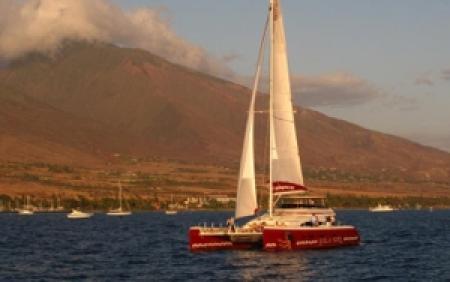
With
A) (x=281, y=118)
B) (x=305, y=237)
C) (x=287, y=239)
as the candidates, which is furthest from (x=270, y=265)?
(x=281, y=118)

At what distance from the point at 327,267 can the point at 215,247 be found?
18.3 m

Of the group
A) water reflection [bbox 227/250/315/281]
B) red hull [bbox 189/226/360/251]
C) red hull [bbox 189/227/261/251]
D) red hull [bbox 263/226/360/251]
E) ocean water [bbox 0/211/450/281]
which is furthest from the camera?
red hull [bbox 189/227/261/251]

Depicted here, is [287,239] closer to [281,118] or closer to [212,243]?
[212,243]

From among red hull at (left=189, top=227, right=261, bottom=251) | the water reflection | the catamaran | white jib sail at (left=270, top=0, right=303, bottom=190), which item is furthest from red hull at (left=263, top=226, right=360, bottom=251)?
white jib sail at (left=270, top=0, right=303, bottom=190)

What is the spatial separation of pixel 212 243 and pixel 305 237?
9.50m

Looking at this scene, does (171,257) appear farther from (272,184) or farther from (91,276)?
(91,276)

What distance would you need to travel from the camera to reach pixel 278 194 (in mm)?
87562

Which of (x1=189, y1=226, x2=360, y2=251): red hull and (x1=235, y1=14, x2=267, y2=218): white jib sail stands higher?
(x1=235, y1=14, x2=267, y2=218): white jib sail

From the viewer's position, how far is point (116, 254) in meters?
89.2

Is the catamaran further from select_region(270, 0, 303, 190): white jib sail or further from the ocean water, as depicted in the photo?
the ocean water

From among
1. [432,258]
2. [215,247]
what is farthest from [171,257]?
[432,258]

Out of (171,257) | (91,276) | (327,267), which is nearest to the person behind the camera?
(91,276)

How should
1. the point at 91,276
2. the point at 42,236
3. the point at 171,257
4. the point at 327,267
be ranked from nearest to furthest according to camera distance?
the point at 91,276
the point at 327,267
the point at 171,257
the point at 42,236

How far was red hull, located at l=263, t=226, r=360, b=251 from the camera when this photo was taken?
83250 millimetres
